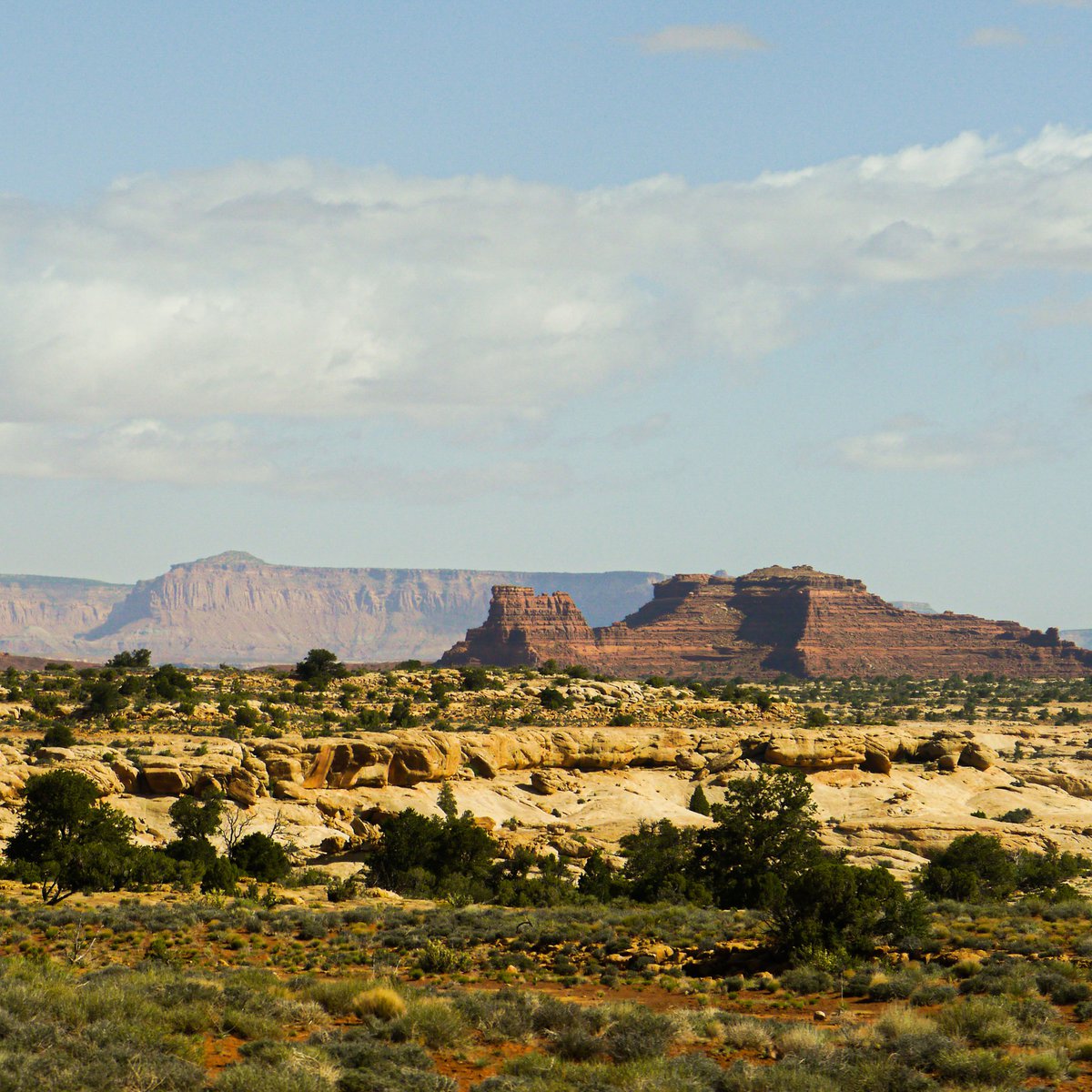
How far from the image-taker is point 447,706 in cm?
6956

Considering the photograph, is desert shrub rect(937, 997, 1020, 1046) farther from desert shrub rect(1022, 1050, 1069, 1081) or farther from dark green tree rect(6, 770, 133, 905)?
dark green tree rect(6, 770, 133, 905)

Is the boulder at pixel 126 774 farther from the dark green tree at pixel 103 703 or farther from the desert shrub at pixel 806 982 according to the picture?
the desert shrub at pixel 806 982

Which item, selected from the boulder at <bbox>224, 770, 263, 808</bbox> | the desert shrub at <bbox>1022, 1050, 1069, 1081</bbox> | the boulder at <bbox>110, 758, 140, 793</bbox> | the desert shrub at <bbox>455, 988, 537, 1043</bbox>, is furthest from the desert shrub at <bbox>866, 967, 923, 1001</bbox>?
the boulder at <bbox>110, 758, 140, 793</bbox>

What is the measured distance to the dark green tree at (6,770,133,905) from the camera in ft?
114

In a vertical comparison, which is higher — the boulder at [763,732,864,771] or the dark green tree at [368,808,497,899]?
the boulder at [763,732,864,771]

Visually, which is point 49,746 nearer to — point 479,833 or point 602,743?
point 479,833

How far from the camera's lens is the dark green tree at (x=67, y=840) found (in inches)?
1369

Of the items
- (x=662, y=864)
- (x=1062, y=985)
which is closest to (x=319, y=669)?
(x=662, y=864)

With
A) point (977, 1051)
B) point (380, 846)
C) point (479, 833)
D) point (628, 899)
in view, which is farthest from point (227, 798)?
point (977, 1051)

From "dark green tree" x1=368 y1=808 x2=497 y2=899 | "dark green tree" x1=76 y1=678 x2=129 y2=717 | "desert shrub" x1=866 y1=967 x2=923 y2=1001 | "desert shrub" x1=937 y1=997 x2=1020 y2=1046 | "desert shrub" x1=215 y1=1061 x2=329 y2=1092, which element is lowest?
"dark green tree" x1=368 y1=808 x2=497 y2=899

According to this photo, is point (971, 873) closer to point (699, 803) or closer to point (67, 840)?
point (699, 803)

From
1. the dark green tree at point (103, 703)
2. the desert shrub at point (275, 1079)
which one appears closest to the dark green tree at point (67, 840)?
the dark green tree at point (103, 703)

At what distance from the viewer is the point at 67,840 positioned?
3638 centimetres

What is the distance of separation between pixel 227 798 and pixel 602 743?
20605 mm
